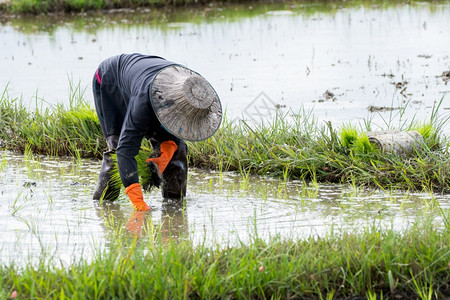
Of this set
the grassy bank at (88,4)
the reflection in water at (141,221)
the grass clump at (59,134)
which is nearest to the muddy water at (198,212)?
the reflection in water at (141,221)

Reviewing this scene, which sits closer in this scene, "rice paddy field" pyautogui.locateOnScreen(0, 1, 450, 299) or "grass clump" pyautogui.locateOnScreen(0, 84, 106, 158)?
"rice paddy field" pyautogui.locateOnScreen(0, 1, 450, 299)

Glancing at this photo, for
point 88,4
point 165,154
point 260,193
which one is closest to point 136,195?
point 165,154

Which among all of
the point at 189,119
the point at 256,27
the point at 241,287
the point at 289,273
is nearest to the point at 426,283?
the point at 289,273

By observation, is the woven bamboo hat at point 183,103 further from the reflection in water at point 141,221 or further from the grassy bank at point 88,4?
the grassy bank at point 88,4

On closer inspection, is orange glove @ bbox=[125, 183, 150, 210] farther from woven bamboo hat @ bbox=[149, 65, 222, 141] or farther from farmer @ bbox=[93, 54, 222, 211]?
woven bamboo hat @ bbox=[149, 65, 222, 141]

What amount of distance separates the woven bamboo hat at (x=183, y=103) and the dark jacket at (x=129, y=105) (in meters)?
0.10

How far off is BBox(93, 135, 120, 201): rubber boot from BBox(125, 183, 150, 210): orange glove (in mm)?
477

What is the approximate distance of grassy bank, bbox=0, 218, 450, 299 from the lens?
3322 millimetres

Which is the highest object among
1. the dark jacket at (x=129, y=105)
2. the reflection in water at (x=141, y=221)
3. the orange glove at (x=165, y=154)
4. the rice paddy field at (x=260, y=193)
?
the dark jacket at (x=129, y=105)

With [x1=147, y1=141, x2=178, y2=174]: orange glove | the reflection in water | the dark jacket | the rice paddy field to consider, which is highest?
the dark jacket

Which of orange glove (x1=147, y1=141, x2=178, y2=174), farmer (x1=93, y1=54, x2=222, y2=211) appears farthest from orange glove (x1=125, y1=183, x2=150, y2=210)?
orange glove (x1=147, y1=141, x2=178, y2=174)

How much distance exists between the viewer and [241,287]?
3.39 m

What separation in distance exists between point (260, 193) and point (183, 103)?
1.52 metres

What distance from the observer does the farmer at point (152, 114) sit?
436cm
